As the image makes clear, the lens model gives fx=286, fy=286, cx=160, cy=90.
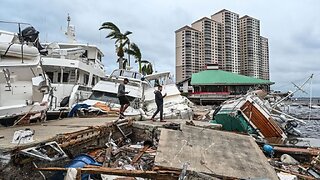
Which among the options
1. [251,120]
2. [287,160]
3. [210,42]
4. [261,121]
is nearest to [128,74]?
[251,120]

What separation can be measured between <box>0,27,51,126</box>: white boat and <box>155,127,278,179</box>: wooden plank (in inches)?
182

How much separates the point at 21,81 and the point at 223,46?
71.1m

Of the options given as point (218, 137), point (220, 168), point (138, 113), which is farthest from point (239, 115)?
point (220, 168)

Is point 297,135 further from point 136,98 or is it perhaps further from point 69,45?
point 69,45

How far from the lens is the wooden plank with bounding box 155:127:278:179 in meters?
5.27

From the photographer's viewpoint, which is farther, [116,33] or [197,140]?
[116,33]

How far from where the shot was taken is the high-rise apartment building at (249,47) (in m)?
77.6

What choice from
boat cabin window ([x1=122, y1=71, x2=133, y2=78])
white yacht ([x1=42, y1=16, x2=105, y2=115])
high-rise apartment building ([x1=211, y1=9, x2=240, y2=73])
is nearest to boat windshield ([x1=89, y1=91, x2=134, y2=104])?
white yacht ([x1=42, y1=16, x2=105, y2=115])

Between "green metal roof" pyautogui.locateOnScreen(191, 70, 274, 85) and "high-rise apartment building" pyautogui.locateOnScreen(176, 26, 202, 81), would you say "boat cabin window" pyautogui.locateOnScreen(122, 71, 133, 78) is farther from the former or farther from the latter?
"high-rise apartment building" pyautogui.locateOnScreen(176, 26, 202, 81)

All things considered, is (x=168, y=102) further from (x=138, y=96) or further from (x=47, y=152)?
(x=47, y=152)

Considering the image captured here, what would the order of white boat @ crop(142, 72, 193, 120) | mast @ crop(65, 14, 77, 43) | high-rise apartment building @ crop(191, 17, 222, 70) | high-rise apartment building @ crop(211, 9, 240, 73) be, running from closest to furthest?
white boat @ crop(142, 72, 193, 120) < mast @ crop(65, 14, 77, 43) < high-rise apartment building @ crop(191, 17, 222, 70) < high-rise apartment building @ crop(211, 9, 240, 73)

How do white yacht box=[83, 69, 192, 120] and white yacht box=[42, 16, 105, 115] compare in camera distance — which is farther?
white yacht box=[42, 16, 105, 115]

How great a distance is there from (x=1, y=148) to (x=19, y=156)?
29cm

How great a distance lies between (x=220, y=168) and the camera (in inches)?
210
